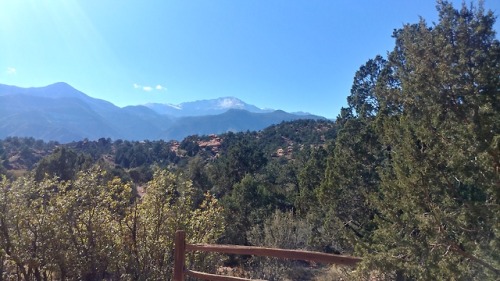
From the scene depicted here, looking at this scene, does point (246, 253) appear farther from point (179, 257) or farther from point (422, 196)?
point (422, 196)

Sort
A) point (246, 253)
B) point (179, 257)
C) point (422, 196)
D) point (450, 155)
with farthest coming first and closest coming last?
point (422, 196)
point (450, 155)
point (179, 257)
point (246, 253)

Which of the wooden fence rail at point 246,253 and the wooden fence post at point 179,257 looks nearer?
the wooden fence rail at point 246,253

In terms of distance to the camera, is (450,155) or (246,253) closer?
(246,253)

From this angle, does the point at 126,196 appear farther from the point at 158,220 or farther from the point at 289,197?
the point at 289,197

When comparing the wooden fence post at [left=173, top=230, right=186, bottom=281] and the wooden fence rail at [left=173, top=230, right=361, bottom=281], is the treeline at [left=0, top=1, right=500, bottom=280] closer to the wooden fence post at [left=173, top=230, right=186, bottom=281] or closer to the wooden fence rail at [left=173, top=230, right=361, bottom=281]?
the wooden fence rail at [left=173, top=230, right=361, bottom=281]

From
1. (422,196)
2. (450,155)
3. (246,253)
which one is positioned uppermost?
(450,155)

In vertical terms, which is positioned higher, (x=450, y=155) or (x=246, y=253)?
(x=450, y=155)

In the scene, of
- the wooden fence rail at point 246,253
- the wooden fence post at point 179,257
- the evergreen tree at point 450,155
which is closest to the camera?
the wooden fence rail at point 246,253

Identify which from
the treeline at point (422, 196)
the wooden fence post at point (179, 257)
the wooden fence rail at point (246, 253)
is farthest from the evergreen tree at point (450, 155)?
the wooden fence post at point (179, 257)

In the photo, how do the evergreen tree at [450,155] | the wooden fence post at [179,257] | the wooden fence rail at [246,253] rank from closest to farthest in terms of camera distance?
the wooden fence rail at [246,253]
the wooden fence post at [179,257]
the evergreen tree at [450,155]

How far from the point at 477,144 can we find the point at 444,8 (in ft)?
8.18

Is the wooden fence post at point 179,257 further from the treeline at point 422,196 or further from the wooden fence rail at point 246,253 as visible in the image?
the treeline at point 422,196

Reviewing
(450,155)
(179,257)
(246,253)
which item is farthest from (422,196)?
(179,257)

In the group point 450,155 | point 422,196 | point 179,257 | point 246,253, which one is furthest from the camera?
point 422,196
